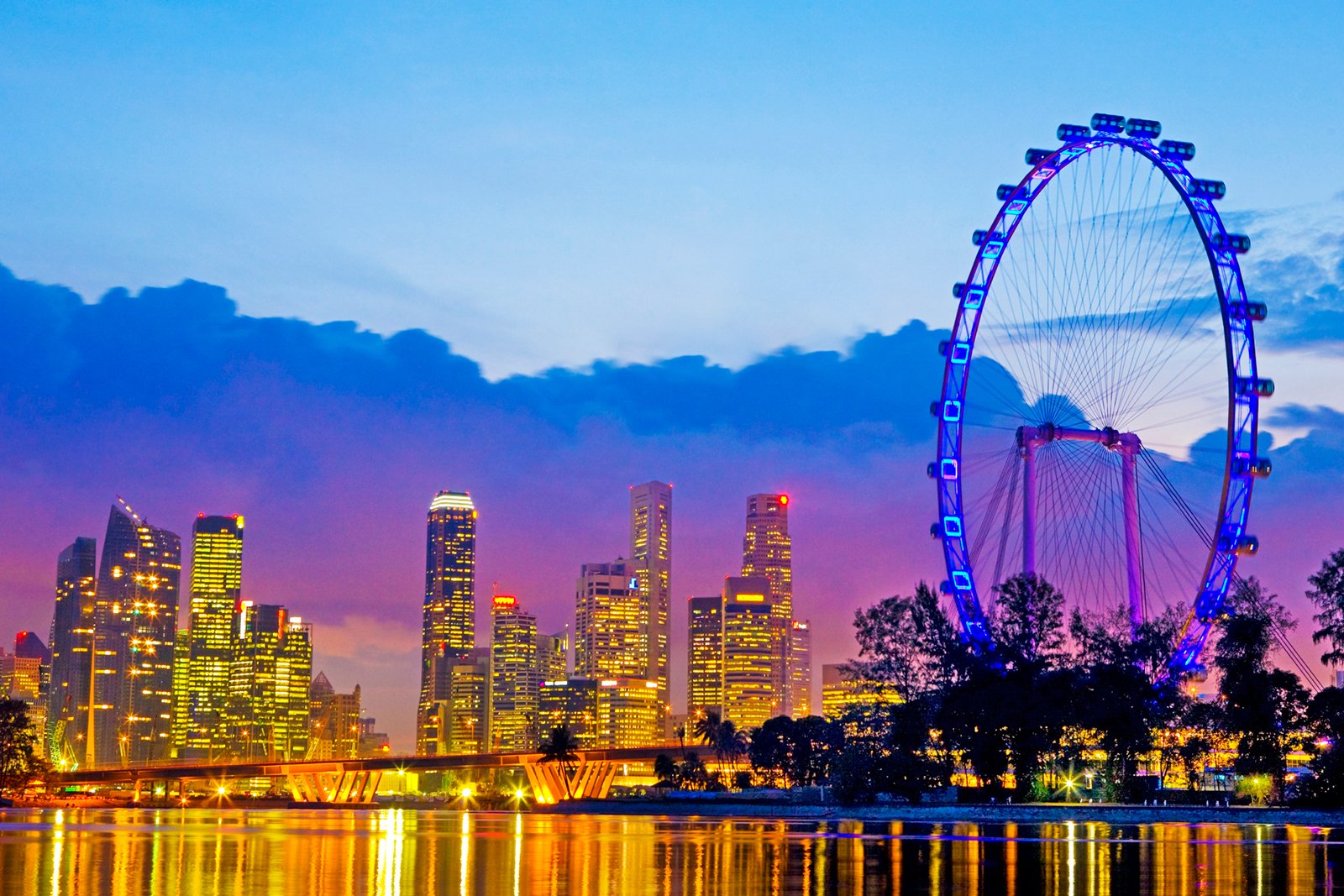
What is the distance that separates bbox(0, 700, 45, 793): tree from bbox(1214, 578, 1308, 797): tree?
139 meters

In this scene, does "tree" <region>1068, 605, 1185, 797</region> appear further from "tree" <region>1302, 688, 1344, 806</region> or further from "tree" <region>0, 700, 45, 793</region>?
"tree" <region>0, 700, 45, 793</region>

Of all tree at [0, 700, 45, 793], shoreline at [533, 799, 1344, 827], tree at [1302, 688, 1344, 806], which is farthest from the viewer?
tree at [0, 700, 45, 793]


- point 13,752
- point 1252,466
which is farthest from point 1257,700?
point 13,752

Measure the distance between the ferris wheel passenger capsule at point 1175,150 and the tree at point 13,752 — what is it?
149147 mm

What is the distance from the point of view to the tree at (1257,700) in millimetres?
108312

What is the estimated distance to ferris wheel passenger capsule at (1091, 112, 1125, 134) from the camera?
100m

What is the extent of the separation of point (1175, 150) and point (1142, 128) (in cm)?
246

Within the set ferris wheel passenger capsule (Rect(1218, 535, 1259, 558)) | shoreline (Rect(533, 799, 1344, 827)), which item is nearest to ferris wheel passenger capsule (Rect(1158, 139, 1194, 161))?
ferris wheel passenger capsule (Rect(1218, 535, 1259, 558))

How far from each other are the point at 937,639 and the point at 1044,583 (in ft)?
31.7

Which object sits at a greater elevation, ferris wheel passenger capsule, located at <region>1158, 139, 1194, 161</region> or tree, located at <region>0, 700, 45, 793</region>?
ferris wheel passenger capsule, located at <region>1158, 139, 1194, 161</region>

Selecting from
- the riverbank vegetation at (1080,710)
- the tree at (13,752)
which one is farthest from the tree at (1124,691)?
the tree at (13,752)

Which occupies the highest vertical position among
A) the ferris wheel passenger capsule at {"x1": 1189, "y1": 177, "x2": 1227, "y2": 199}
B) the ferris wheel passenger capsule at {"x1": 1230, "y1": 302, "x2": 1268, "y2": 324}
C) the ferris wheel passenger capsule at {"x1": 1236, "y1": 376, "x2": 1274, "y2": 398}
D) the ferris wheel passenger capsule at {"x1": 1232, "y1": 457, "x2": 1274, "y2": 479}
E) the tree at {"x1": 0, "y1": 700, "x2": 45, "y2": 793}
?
the ferris wheel passenger capsule at {"x1": 1189, "y1": 177, "x2": 1227, "y2": 199}

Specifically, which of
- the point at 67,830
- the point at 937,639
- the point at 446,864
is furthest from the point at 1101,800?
the point at 446,864

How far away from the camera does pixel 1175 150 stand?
10038cm
